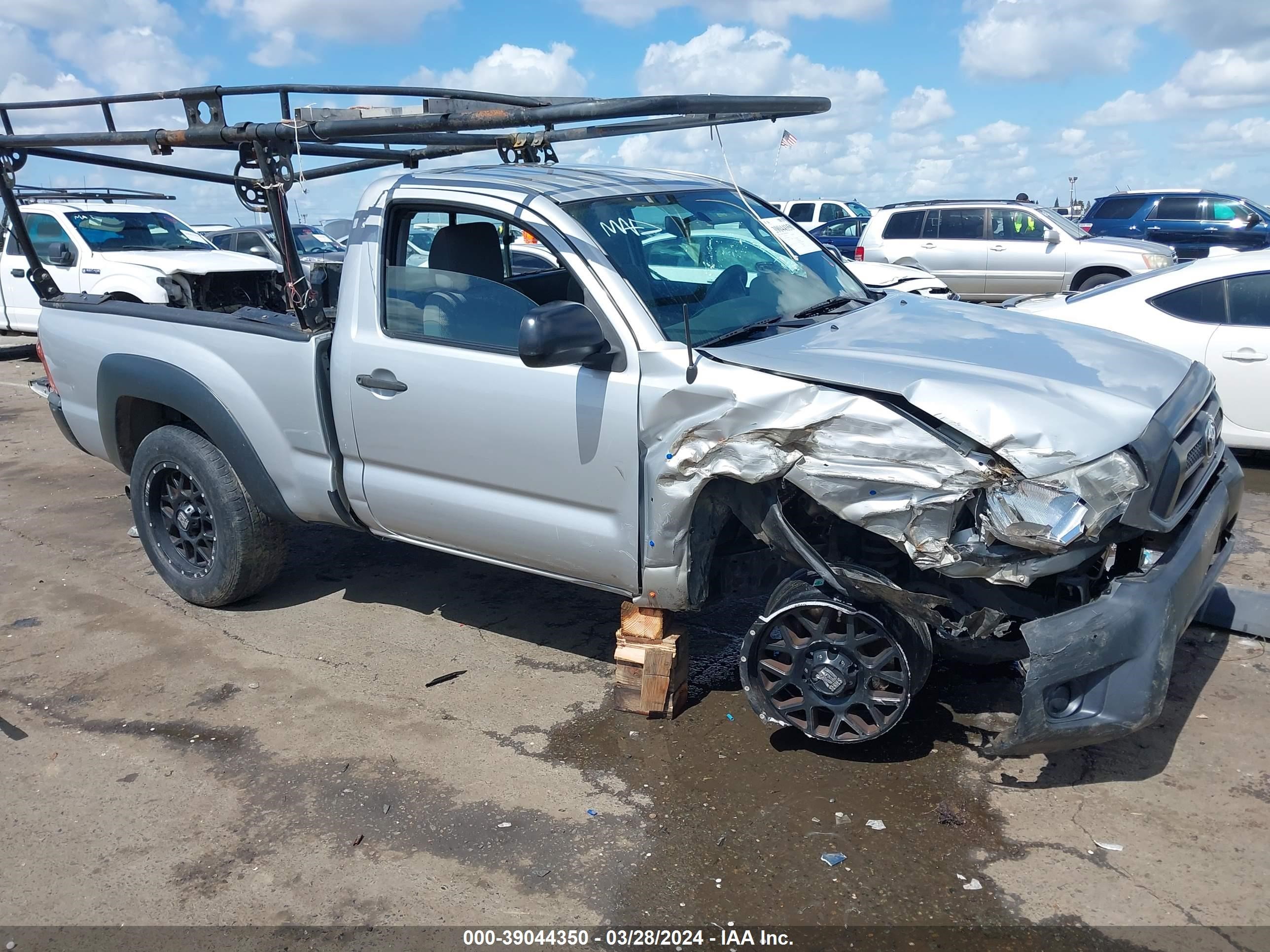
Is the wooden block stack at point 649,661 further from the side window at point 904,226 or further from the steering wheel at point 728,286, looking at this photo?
the side window at point 904,226

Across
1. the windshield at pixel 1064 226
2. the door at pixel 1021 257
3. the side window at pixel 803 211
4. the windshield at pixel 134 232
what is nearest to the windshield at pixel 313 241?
the windshield at pixel 134 232

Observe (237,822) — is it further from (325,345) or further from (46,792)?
(325,345)

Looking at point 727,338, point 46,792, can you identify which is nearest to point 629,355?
point 727,338

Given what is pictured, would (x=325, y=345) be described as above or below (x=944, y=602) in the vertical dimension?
above

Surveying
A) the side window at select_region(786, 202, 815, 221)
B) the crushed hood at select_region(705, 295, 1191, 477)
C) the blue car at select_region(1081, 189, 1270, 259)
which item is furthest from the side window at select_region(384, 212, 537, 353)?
the side window at select_region(786, 202, 815, 221)

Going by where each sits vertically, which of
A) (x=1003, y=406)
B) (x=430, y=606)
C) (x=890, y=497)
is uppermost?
(x=1003, y=406)

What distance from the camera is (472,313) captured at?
4.08m

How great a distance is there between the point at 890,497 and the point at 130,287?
9.99 meters

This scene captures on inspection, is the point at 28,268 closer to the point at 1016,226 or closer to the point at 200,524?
the point at 200,524

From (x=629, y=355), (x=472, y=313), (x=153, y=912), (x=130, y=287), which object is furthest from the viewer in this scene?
(x=130, y=287)

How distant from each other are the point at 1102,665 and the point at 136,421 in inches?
186

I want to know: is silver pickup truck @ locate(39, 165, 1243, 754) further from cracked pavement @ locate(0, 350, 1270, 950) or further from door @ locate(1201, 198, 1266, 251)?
door @ locate(1201, 198, 1266, 251)

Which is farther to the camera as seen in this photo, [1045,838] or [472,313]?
[472,313]

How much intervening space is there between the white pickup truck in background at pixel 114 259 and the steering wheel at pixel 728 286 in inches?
244
